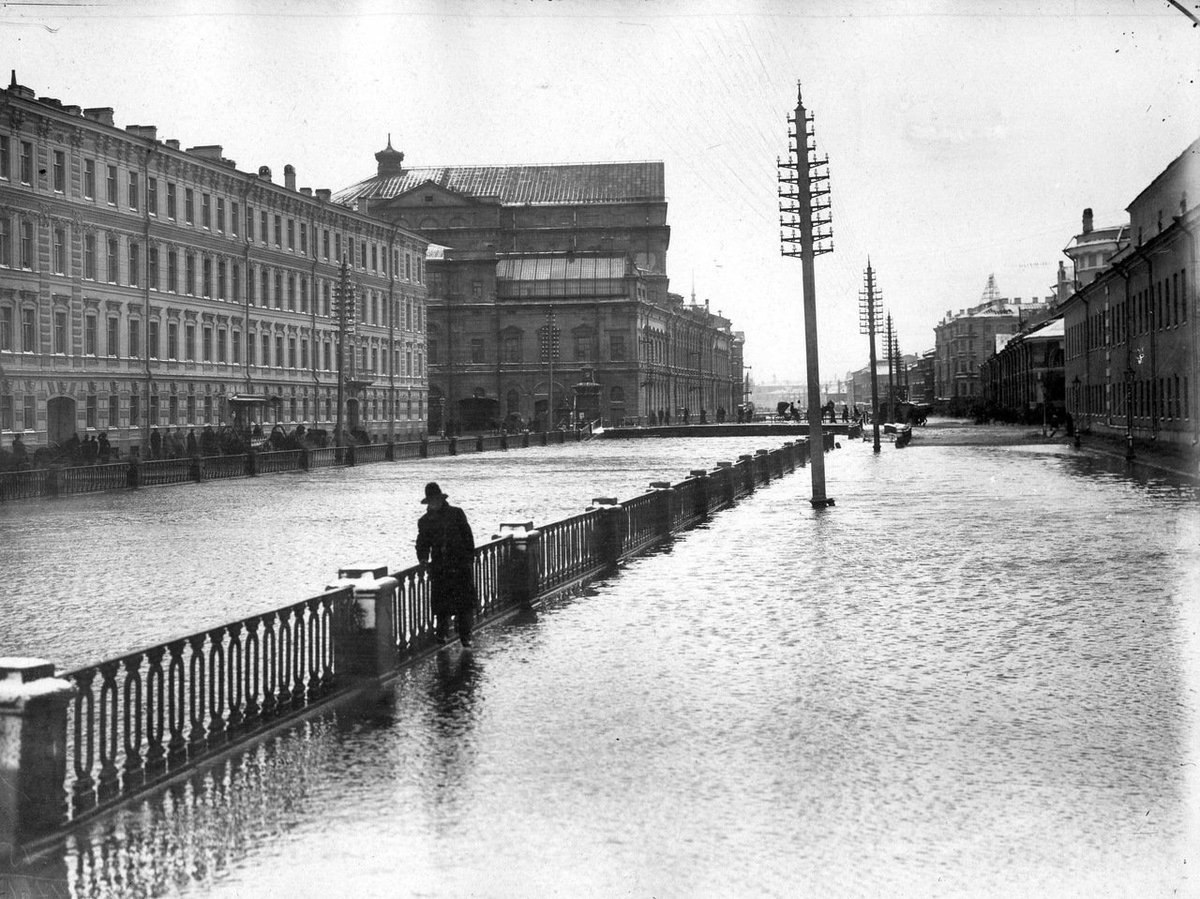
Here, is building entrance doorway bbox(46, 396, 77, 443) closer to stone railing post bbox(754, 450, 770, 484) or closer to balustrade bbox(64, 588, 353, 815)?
stone railing post bbox(754, 450, 770, 484)

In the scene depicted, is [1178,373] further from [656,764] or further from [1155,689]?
[656,764]

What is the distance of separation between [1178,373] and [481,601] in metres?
39.2

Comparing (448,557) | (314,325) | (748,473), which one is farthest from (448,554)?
(314,325)

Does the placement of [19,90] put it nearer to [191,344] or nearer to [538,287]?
[191,344]

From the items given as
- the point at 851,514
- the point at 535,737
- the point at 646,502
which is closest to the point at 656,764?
the point at 535,737

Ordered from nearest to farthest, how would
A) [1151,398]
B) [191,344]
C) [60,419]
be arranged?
[60,419] < [1151,398] < [191,344]

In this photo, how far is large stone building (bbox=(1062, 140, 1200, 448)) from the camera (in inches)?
1750

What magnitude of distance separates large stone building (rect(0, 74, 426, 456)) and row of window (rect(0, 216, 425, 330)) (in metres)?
0.08

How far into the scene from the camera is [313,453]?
47.1 metres

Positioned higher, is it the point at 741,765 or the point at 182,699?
the point at 182,699

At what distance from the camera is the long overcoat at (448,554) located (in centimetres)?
1170

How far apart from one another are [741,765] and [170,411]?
50116 mm

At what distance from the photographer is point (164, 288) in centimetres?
5544

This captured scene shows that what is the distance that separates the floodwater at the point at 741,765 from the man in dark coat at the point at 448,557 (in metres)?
0.43
